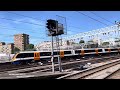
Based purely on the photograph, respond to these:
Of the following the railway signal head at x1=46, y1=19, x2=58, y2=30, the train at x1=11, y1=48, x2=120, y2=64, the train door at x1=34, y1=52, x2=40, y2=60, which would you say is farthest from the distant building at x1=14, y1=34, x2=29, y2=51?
the railway signal head at x1=46, y1=19, x2=58, y2=30

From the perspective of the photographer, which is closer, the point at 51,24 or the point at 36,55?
the point at 51,24

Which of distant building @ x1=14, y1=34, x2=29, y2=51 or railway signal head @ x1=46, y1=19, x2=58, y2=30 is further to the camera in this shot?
distant building @ x1=14, y1=34, x2=29, y2=51

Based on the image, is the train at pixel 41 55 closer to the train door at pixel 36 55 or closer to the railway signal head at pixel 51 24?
the train door at pixel 36 55

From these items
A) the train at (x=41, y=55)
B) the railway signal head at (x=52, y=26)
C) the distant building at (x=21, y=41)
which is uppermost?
the distant building at (x=21, y=41)

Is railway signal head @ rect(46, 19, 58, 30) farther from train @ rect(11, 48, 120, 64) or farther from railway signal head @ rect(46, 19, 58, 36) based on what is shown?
train @ rect(11, 48, 120, 64)

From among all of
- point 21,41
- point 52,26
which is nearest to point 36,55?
point 52,26

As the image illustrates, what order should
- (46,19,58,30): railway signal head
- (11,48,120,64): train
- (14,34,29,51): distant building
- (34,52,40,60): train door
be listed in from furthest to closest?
1. (14,34,29,51): distant building
2. (34,52,40,60): train door
3. (11,48,120,64): train
4. (46,19,58,30): railway signal head

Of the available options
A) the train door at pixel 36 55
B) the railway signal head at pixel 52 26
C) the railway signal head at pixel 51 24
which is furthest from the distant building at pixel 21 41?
the railway signal head at pixel 51 24

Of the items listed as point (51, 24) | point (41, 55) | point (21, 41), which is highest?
point (21, 41)

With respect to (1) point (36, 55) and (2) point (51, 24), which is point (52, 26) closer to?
(2) point (51, 24)
